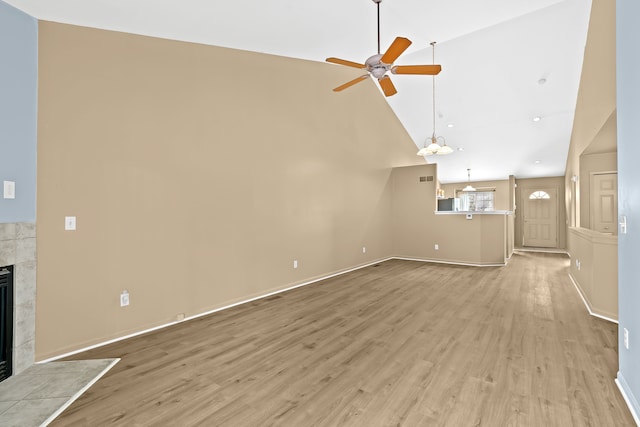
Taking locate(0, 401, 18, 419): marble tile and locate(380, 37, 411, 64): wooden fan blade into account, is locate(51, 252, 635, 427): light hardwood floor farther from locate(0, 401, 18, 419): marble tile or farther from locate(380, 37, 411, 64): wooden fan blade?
locate(380, 37, 411, 64): wooden fan blade

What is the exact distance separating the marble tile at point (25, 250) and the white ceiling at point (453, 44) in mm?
1771

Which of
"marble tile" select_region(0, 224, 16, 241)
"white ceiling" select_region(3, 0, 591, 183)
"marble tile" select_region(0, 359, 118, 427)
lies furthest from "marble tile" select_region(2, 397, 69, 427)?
"white ceiling" select_region(3, 0, 591, 183)

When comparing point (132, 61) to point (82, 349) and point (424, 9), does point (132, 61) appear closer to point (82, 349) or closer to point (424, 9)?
point (82, 349)

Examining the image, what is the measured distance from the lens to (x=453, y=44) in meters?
5.36

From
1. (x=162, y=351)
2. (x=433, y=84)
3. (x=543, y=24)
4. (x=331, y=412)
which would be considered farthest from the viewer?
(x=433, y=84)

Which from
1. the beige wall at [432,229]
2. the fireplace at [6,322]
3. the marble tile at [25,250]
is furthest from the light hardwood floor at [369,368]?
the beige wall at [432,229]

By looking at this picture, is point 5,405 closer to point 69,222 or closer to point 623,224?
point 69,222

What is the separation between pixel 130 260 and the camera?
114 inches

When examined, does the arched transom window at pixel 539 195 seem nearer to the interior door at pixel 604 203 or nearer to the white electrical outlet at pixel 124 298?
the interior door at pixel 604 203

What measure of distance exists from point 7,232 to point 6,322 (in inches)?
26.2

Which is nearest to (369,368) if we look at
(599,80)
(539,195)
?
(599,80)

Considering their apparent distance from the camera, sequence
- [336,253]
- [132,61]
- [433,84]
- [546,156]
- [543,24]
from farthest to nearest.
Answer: [546,156] < [433,84] < [336,253] < [543,24] < [132,61]

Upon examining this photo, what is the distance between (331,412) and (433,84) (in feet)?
21.9

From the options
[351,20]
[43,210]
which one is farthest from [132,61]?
[351,20]
